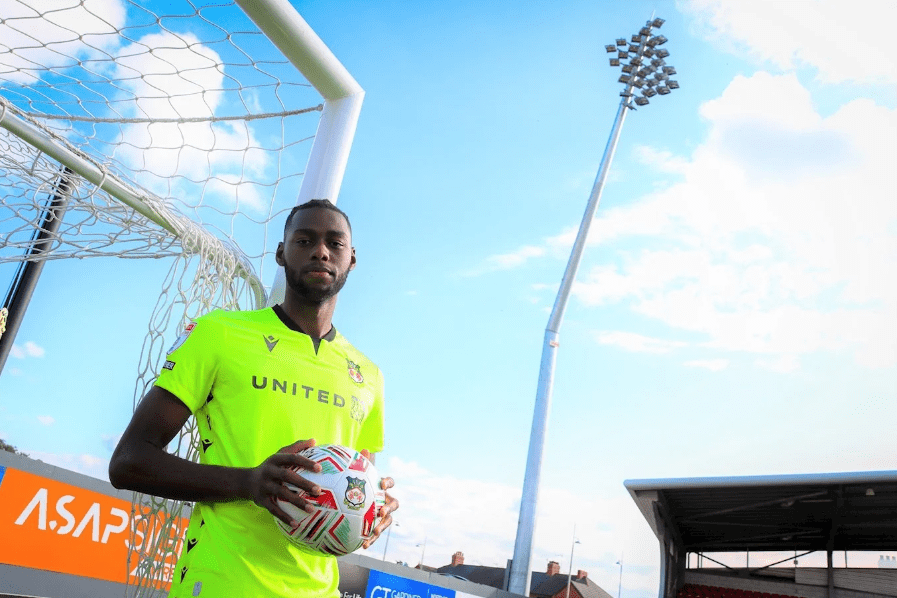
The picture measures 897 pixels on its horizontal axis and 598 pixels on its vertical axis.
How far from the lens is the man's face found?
2.06 m

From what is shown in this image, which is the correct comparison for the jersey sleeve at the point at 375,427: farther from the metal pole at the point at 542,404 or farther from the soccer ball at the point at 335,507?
the metal pole at the point at 542,404

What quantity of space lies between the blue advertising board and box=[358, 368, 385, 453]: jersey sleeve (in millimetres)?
10566

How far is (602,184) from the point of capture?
15102mm

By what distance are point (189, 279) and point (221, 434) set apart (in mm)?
1869

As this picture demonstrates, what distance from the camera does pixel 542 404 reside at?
13.5 m

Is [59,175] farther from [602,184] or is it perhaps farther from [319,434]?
[602,184]

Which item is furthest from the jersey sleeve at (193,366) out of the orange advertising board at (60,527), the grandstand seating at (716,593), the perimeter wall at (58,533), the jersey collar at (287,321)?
the grandstand seating at (716,593)

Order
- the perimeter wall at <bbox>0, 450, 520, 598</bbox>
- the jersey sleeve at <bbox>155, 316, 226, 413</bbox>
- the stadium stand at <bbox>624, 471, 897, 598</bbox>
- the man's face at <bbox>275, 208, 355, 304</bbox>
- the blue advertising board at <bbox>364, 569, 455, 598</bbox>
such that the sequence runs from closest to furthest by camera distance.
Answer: the jersey sleeve at <bbox>155, 316, 226, 413</bbox> → the man's face at <bbox>275, 208, 355, 304</bbox> → the perimeter wall at <bbox>0, 450, 520, 598</bbox> → the blue advertising board at <bbox>364, 569, 455, 598</bbox> → the stadium stand at <bbox>624, 471, 897, 598</bbox>

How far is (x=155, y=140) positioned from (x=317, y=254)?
302cm

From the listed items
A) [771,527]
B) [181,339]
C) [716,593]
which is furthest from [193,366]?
[716,593]

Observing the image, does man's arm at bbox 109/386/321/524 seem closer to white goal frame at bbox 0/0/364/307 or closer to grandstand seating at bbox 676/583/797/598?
white goal frame at bbox 0/0/364/307

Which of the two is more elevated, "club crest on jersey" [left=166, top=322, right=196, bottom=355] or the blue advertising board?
"club crest on jersey" [left=166, top=322, right=196, bottom=355]

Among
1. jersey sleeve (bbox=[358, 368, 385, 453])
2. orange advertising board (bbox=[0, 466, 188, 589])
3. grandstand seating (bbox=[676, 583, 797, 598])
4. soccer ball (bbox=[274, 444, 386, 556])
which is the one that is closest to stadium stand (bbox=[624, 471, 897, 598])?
grandstand seating (bbox=[676, 583, 797, 598])

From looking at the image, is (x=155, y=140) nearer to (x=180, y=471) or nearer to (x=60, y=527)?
(x=180, y=471)
